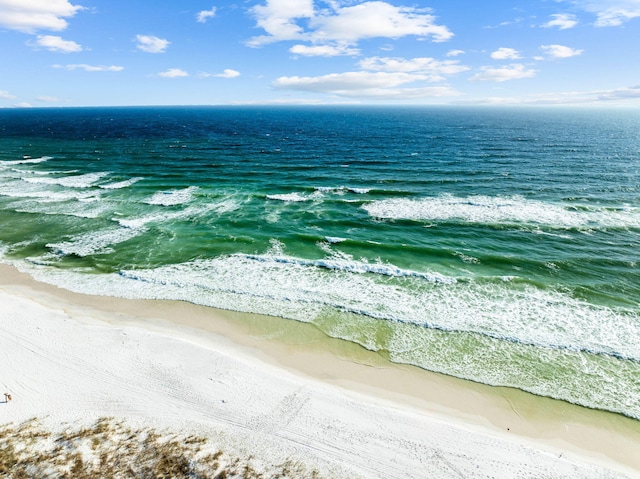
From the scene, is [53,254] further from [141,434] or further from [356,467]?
[356,467]

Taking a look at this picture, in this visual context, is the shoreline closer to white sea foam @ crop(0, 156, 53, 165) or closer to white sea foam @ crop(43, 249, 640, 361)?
white sea foam @ crop(43, 249, 640, 361)

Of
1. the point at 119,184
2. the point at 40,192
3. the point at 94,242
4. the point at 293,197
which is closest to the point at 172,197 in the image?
the point at 119,184

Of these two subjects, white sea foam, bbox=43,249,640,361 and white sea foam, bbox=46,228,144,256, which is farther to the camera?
white sea foam, bbox=46,228,144,256

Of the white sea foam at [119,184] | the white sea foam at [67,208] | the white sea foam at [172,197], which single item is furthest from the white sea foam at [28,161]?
the white sea foam at [172,197]

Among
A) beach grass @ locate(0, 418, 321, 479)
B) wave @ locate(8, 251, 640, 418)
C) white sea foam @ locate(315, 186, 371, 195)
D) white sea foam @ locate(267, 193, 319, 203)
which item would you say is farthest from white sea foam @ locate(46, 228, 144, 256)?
white sea foam @ locate(315, 186, 371, 195)

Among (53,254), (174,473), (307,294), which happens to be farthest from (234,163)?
(174,473)

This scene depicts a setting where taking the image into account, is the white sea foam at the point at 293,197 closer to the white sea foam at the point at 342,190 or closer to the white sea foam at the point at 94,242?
the white sea foam at the point at 342,190
